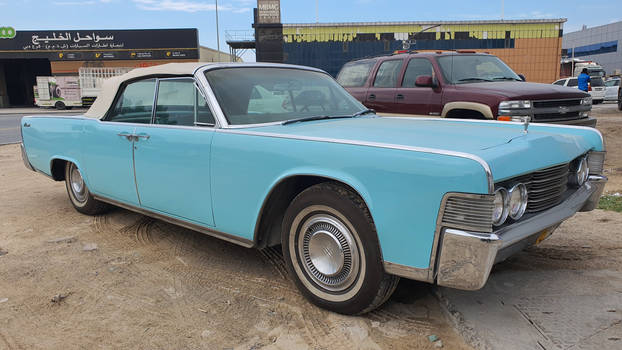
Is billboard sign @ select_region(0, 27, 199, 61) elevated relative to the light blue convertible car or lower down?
elevated

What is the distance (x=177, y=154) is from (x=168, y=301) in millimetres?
1046

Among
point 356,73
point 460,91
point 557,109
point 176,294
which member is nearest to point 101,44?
point 356,73

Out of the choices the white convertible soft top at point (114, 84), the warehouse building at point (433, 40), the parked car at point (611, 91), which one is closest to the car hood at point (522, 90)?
the white convertible soft top at point (114, 84)

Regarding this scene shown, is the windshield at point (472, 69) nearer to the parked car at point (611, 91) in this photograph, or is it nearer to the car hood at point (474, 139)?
the car hood at point (474, 139)

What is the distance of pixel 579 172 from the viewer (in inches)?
125

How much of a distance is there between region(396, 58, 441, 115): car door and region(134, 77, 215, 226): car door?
4438mm

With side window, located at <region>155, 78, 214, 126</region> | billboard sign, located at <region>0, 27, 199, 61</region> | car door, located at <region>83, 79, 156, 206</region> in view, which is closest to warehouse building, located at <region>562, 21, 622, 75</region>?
billboard sign, located at <region>0, 27, 199, 61</region>

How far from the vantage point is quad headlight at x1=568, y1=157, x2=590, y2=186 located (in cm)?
318

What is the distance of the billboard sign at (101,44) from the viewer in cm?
4312

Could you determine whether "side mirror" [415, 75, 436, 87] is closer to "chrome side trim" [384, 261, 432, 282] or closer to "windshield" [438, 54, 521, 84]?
"windshield" [438, 54, 521, 84]

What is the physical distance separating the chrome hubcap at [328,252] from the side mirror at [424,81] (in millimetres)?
4744

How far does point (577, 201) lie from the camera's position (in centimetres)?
297

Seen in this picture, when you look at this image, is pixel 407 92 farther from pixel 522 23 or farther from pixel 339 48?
pixel 522 23

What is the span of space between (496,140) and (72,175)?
4.42m
